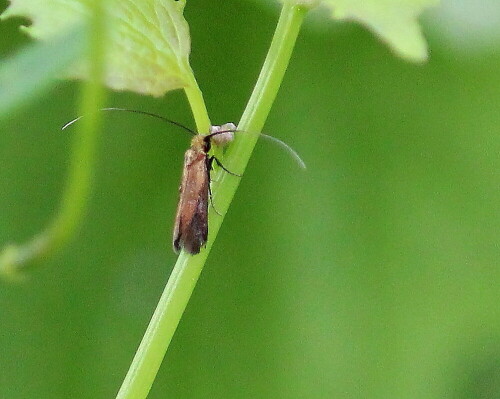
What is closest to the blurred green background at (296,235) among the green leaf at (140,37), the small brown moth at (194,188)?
the small brown moth at (194,188)

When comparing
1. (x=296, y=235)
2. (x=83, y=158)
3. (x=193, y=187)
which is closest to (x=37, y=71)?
(x=83, y=158)

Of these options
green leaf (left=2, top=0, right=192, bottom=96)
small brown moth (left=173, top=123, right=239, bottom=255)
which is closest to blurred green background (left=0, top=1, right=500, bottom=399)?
small brown moth (left=173, top=123, right=239, bottom=255)

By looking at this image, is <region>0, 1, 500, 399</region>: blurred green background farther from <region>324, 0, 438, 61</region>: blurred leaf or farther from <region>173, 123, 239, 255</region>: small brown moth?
<region>324, 0, 438, 61</region>: blurred leaf

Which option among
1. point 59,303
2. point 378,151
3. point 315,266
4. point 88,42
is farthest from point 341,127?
point 88,42

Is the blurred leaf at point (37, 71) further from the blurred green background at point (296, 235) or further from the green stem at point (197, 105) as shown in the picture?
the blurred green background at point (296, 235)

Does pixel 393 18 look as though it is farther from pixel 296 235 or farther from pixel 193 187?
A: pixel 296 235
